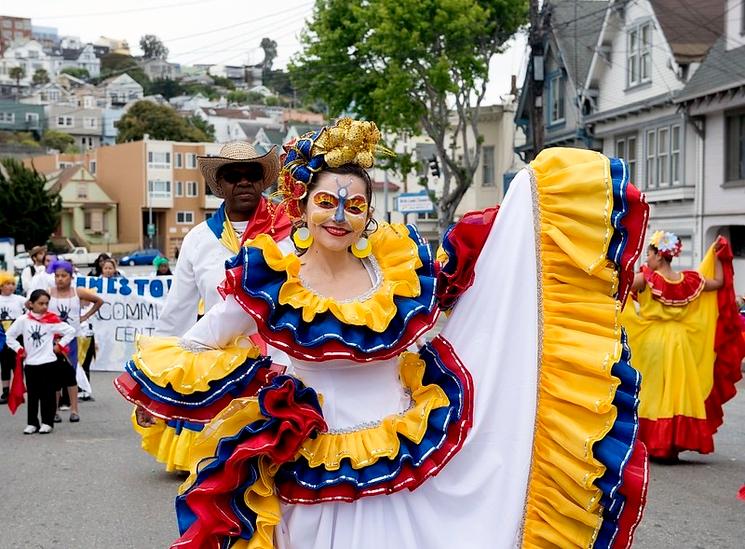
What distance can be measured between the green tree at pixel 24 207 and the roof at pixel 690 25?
46142 mm

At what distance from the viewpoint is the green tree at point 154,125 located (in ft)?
309

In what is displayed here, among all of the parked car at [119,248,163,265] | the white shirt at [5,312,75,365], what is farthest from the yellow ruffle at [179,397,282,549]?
the parked car at [119,248,163,265]

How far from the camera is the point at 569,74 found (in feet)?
110

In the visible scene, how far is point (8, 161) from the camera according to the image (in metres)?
67.1

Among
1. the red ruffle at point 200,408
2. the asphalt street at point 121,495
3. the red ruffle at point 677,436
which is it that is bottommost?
the asphalt street at point 121,495

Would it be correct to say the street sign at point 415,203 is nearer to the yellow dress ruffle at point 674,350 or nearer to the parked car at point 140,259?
the yellow dress ruffle at point 674,350

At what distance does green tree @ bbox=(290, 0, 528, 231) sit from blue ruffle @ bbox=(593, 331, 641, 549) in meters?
25.8

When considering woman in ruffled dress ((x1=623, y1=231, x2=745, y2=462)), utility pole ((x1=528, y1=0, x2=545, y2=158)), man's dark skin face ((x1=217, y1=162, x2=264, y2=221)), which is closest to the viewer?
man's dark skin face ((x1=217, y1=162, x2=264, y2=221))

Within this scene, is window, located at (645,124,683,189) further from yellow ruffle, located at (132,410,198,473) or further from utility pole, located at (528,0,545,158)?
yellow ruffle, located at (132,410,198,473)

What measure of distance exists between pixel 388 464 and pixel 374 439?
110mm

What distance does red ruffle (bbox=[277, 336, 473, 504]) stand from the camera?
12.1 feet

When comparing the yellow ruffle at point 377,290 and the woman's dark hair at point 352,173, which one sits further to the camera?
the woman's dark hair at point 352,173

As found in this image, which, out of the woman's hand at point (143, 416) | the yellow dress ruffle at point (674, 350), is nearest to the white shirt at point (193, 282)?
the woman's hand at point (143, 416)

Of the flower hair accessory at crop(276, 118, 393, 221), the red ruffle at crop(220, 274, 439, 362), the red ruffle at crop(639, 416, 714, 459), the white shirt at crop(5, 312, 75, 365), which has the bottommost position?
the red ruffle at crop(639, 416, 714, 459)
